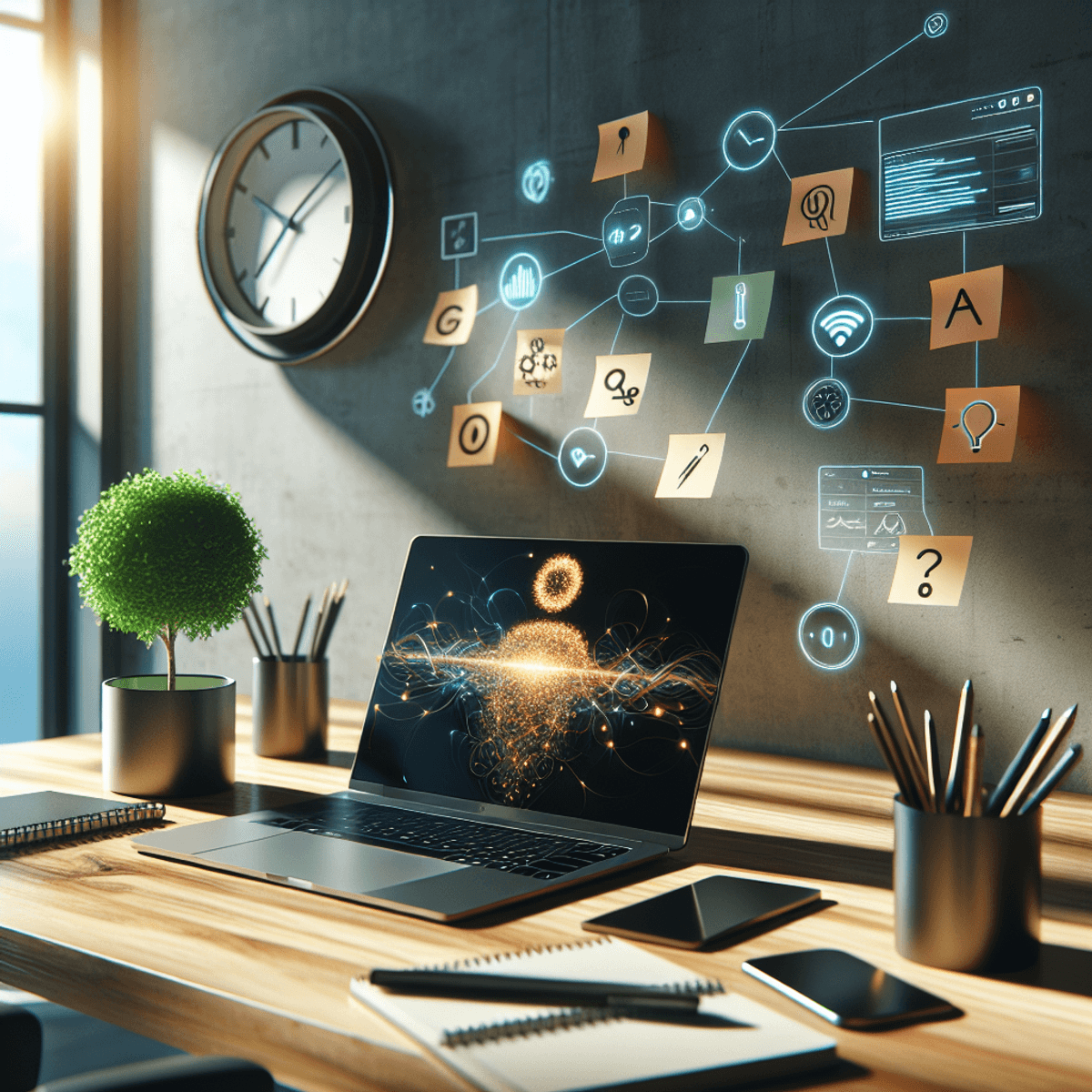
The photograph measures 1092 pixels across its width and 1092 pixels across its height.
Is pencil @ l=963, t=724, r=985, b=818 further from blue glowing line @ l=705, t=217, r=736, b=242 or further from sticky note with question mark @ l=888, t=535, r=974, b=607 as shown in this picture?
blue glowing line @ l=705, t=217, r=736, b=242

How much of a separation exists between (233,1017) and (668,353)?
115 cm

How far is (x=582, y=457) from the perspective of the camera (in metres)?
1.67

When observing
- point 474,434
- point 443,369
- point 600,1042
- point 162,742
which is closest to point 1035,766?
point 600,1042

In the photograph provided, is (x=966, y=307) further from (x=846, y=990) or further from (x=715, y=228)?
(x=846, y=990)

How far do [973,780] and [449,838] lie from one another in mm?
466

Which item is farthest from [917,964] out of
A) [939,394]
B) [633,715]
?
[939,394]

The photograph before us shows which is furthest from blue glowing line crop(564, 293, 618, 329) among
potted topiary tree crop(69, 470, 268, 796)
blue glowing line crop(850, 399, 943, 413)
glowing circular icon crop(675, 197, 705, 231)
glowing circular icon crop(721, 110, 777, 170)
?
potted topiary tree crop(69, 470, 268, 796)

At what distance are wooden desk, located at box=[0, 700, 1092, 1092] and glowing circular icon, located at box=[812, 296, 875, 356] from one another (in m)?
0.63

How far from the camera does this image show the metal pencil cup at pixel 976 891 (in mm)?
684

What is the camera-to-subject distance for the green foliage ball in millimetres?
1210

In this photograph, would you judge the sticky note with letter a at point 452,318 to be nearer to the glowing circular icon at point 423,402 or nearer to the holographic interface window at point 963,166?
the glowing circular icon at point 423,402

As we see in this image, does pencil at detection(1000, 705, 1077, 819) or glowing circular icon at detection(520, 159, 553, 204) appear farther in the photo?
glowing circular icon at detection(520, 159, 553, 204)

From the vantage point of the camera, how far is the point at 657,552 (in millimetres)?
1100

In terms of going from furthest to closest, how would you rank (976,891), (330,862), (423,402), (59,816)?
1. (423,402)
2. (59,816)
3. (330,862)
4. (976,891)
